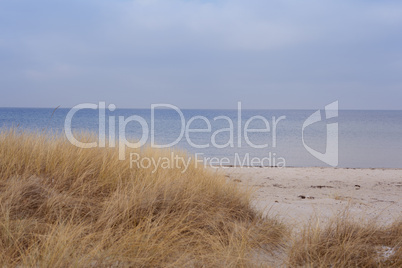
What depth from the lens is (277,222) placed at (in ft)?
13.8

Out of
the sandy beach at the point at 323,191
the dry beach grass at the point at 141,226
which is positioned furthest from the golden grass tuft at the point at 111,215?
the sandy beach at the point at 323,191

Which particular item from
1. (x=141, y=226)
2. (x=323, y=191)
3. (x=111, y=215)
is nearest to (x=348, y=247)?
(x=141, y=226)

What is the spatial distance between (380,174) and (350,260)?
941cm

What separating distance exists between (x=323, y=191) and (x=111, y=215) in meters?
6.14

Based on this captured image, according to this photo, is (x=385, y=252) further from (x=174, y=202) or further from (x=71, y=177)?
(x=71, y=177)

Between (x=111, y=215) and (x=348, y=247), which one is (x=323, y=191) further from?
(x=111, y=215)

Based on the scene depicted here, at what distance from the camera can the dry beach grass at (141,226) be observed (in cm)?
284

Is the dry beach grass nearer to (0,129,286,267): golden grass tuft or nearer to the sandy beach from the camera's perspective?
(0,129,286,267): golden grass tuft

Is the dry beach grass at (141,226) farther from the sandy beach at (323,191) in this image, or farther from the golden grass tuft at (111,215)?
the sandy beach at (323,191)

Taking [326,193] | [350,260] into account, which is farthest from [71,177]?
[326,193]

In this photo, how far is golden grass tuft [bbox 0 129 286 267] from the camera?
281 cm

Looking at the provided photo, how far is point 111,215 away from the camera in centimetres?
356

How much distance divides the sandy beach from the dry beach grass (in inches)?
42.9

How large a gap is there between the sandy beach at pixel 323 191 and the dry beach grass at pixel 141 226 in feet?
3.57
